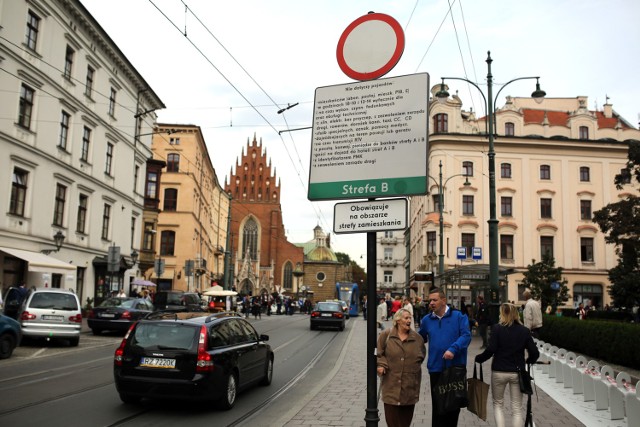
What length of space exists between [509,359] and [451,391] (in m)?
1.37

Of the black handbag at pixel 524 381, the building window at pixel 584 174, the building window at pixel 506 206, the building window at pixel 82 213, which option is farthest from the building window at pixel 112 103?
the building window at pixel 584 174

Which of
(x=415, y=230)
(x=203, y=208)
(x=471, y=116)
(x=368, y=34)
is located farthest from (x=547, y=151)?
(x=368, y=34)

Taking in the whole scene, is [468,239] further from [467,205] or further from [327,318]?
[327,318]

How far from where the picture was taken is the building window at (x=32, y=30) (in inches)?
973

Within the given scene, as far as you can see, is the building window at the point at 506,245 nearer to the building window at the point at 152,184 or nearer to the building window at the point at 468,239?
the building window at the point at 468,239

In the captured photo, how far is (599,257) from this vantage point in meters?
50.6

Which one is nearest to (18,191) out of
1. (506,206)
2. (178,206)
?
(178,206)

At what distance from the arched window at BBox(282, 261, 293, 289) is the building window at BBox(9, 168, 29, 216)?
65.9 meters

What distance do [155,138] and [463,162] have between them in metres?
29.2

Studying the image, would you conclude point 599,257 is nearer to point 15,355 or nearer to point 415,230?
point 415,230

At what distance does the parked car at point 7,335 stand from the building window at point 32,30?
583 inches

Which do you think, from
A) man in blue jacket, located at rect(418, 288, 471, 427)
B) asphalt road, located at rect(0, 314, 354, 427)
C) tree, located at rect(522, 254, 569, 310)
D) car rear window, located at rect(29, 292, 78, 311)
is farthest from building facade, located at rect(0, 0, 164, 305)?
tree, located at rect(522, 254, 569, 310)

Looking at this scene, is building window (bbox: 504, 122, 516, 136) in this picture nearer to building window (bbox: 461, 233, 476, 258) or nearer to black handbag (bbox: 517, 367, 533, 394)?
building window (bbox: 461, 233, 476, 258)

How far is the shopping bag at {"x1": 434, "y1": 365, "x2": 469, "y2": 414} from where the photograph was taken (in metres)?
5.84
